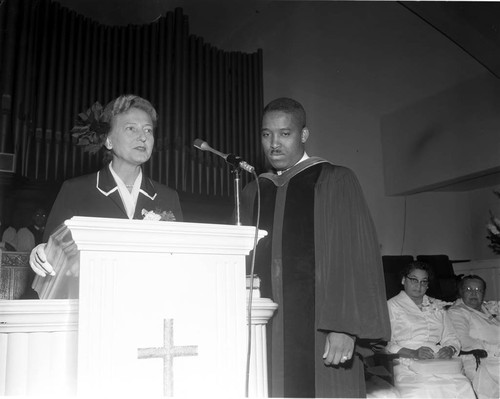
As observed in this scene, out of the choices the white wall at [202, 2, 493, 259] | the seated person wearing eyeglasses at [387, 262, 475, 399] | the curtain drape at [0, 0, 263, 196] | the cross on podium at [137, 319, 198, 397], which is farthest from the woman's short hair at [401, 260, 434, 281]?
the cross on podium at [137, 319, 198, 397]

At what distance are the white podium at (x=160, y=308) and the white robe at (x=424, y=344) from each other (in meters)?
2.54

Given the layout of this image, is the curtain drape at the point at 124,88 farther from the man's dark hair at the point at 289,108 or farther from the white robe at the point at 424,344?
the man's dark hair at the point at 289,108

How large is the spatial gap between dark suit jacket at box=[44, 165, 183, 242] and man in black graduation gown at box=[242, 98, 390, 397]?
473 mm

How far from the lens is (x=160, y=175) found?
5.26 m

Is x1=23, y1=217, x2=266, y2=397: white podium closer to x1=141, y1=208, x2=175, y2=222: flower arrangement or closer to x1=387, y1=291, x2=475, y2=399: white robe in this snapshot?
x1=141, y1=208, x2=175, y2=222: flower arrangement

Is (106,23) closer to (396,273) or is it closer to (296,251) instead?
(396,273)

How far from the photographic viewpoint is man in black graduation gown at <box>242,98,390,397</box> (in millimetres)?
2098

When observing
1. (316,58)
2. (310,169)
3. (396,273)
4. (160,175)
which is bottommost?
(396,273)

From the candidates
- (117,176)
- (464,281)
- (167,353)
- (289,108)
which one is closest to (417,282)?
(464,281)

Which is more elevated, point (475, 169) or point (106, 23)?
point (106, 23)

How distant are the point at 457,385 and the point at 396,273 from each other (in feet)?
3.52

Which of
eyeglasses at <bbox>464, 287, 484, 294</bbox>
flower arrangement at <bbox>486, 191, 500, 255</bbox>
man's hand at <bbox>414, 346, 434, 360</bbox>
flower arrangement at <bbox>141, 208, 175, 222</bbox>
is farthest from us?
flower arrangement at <bbox>486, 191, 500, 255</bbox>

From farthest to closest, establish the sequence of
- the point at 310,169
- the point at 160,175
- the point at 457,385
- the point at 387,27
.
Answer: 1. the point at 387,27
2. the point at 160,175
3. the point at 457,385
4. the point at 310,169

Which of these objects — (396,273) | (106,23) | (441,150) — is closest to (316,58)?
(441,150)
